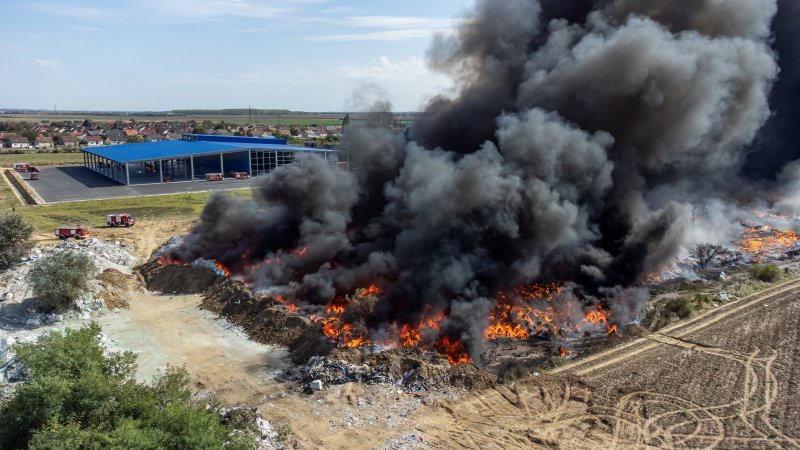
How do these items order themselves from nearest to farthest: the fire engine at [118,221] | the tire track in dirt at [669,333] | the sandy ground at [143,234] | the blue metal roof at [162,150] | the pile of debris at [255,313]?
1. the tire track in dirt at [669,333]
2. the pile of debris at [255,313]
3. the sandy ground at [143,234]
4. the fire engine at [118,221]
5. the blue metal roof at [162,150]

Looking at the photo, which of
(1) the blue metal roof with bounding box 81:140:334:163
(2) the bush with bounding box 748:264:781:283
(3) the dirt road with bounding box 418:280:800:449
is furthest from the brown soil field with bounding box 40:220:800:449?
(1) the blue metal roof with bounding box 81:140:334:163

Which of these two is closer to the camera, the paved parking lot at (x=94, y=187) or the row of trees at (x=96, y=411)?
the row of trees at (x=96, y=411)

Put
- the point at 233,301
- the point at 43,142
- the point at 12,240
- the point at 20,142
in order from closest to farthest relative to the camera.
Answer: the point at 233,301 < the point at 12,240 < the point at 20,142 < the point at 43,142

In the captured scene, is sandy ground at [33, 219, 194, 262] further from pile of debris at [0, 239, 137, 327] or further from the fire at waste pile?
the fire at waste pile

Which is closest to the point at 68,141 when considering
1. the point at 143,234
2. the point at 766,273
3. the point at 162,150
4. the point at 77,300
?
the point at 162,150

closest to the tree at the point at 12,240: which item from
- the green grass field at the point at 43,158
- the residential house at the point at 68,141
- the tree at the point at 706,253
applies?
the tree at the point at 706,253

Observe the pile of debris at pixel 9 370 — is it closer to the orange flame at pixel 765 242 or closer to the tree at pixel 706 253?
the tree at pixel 706 253

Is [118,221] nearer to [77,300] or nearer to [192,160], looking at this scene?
[77,300]

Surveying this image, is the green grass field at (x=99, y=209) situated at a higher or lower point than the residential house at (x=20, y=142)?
lower
